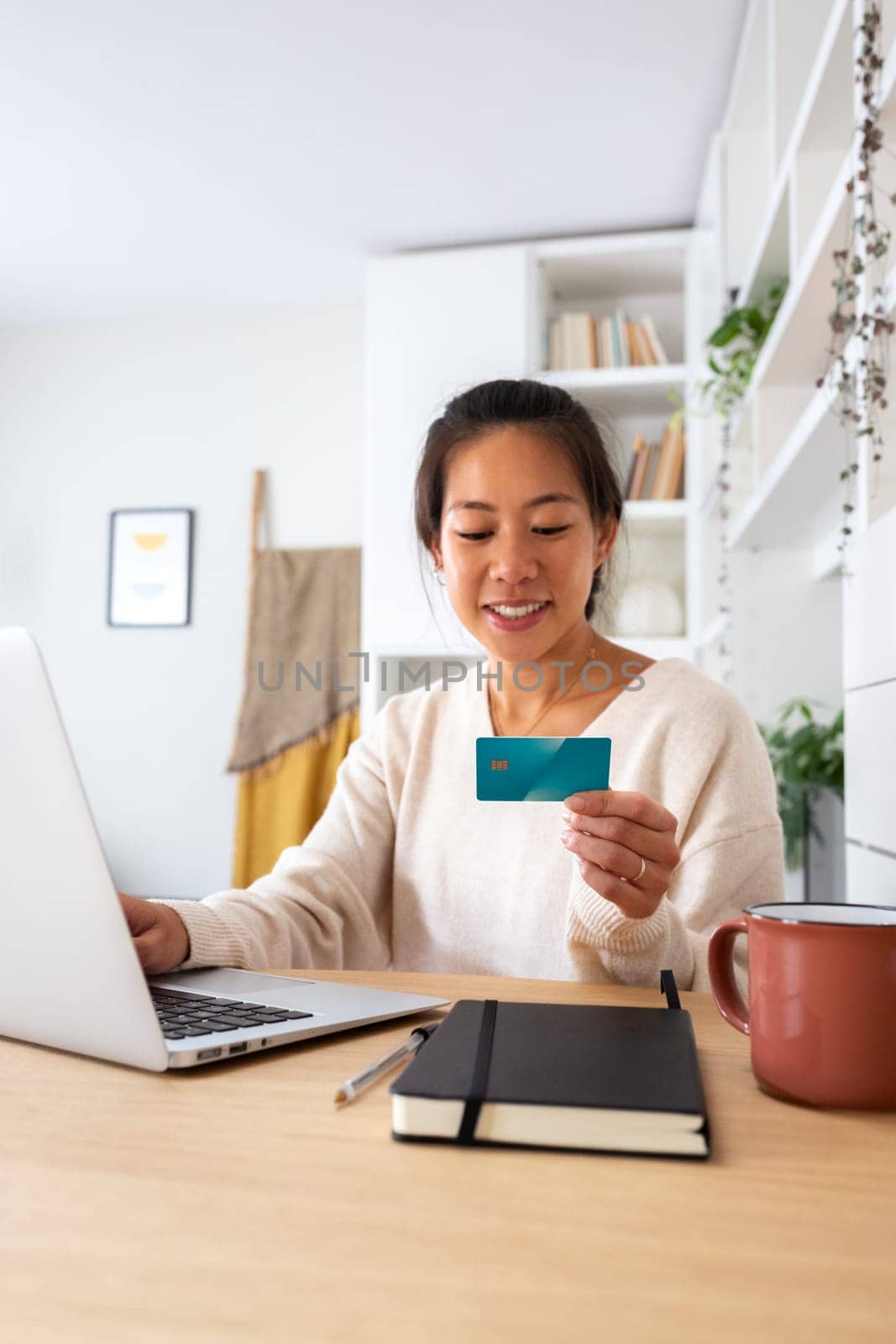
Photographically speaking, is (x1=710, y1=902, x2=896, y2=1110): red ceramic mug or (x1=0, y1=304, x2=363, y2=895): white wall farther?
(x1=0, y1=304, x2=363, y2=895): white wall

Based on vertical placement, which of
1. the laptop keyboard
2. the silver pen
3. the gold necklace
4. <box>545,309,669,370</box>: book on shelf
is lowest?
the laptop keyboard

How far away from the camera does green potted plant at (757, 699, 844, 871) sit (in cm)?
223

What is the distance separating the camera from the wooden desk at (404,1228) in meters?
0.33

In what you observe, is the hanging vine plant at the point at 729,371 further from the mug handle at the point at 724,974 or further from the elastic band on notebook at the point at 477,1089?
the elastic band on notebook at the point at 477,1089

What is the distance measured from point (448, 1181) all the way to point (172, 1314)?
14cm

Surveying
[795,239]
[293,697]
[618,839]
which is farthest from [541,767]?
[293,697]

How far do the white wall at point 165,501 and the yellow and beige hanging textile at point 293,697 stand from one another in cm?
13

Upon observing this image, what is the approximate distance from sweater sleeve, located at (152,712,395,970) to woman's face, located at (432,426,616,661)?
0.22 metres

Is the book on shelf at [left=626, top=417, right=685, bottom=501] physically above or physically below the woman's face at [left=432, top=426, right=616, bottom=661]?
above

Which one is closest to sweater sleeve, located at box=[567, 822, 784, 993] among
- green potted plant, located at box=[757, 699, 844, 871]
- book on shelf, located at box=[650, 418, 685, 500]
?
green potted plant, located at box=[757, 699, 844, 871]

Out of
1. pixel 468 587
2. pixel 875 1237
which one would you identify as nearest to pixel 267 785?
pixel 468 587

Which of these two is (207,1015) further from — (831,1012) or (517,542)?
(517,542)

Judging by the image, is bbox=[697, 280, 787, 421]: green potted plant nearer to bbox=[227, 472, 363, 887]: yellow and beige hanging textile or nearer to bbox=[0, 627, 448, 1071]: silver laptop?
bbox=[227, 472, 363, 887]: yellow and beige hanging textile

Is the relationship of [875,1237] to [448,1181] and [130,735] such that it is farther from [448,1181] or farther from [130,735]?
[130,735]
